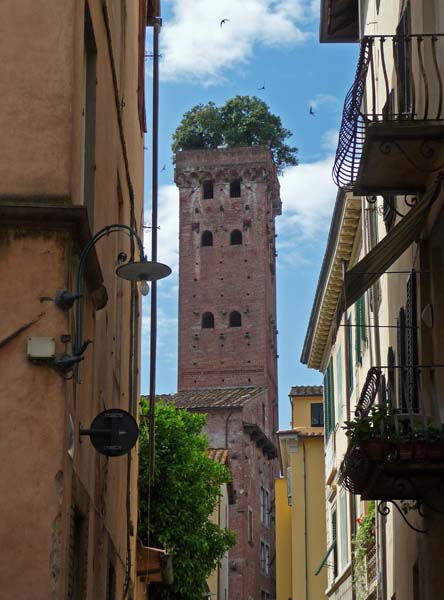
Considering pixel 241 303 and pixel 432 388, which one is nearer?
pixel 432 388

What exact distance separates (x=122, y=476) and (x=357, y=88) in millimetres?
6640

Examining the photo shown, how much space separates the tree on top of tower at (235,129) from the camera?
94.8 meters

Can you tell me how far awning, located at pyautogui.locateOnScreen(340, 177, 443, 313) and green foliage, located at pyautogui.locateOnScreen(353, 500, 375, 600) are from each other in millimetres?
8701

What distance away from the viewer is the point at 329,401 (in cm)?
3092

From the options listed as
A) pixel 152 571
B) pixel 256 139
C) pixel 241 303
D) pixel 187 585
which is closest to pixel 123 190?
pixel 152 571

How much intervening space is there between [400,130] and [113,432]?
3.73 m

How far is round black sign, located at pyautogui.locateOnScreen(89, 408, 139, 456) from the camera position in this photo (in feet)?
33.0

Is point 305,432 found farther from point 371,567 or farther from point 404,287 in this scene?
point 404,287

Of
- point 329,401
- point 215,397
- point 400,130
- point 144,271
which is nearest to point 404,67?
point 400,130

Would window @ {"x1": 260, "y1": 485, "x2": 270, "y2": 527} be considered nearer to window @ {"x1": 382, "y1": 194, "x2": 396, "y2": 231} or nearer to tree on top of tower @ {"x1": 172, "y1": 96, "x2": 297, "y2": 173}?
tree on top of tower @ {"x1": 172, "y1": 96, "x2": 297, "y2": 173}

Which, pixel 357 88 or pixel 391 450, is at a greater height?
pixel 357 88

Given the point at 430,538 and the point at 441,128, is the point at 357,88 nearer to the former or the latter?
the point at 441,128

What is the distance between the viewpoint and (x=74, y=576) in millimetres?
10312

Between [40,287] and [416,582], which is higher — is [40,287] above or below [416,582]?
above
